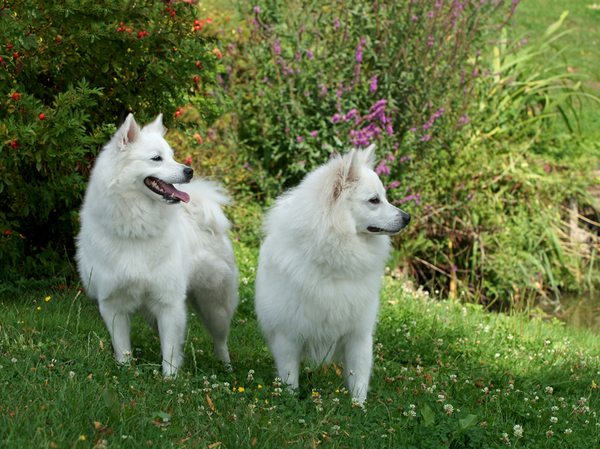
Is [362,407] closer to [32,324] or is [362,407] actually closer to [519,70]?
[32,324]

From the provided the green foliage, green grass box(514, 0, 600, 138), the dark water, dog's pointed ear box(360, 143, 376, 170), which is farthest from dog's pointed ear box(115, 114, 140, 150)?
green grass box(514, 0, 600, 138)

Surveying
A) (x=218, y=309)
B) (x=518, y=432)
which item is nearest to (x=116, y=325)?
(x=218, y=309)

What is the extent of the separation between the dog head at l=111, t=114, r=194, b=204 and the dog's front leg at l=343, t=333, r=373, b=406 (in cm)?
142

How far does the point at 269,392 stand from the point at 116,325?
1.07 meters

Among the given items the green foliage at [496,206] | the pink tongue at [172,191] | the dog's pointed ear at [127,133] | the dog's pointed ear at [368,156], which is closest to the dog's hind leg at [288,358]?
the pink tongue at [172,191]

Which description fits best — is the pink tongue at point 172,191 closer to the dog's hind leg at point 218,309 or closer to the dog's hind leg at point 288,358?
the dog's hind leg at point 218,309

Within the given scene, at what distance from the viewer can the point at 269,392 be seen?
328 centimetres

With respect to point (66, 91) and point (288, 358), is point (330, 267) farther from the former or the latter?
point (66, 91)

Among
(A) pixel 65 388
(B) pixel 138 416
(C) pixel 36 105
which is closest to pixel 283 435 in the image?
(B) pixel 138 416

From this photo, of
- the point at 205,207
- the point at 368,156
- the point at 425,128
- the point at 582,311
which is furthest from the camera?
the point at 582,311

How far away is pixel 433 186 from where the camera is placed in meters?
7.63

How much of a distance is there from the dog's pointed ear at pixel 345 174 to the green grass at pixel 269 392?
1.23m

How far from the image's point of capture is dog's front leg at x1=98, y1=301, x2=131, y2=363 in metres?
3.51

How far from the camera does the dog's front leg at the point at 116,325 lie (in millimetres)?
3508
